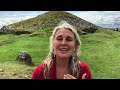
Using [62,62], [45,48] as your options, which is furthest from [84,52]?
[62,62]

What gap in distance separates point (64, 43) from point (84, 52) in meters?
1.15

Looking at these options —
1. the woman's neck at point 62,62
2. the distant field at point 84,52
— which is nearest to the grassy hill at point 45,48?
the distant field at point 84,52

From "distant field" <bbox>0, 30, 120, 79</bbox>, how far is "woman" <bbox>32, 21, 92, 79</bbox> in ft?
3.20

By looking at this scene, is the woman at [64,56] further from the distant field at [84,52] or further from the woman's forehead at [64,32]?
the distant field at [84,52]

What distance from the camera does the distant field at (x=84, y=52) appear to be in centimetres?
277

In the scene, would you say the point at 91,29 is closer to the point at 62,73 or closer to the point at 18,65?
the point at 18,65

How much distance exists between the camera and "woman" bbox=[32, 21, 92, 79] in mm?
1645

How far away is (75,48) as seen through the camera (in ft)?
5.58

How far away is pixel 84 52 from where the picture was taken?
9.15 feet
